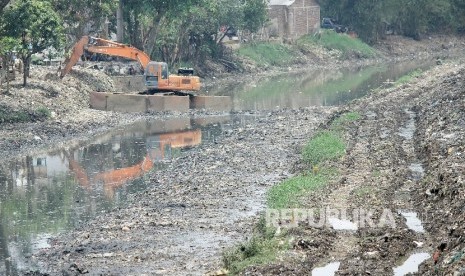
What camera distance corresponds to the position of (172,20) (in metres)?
55.3

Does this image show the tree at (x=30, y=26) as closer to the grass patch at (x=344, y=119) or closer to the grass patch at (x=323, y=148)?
the grass patch at (x=344, y=119)

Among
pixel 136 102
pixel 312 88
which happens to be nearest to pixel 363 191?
pixel 136 102

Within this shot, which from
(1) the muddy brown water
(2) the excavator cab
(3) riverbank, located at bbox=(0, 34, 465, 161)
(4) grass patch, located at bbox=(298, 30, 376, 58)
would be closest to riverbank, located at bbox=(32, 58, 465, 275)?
(1) the muddy brown water

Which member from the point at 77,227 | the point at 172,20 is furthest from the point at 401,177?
the point at 172,20

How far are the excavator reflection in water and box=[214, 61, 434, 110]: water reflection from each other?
986cm

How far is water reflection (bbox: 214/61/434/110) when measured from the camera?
49.4m

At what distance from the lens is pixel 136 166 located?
3020cm

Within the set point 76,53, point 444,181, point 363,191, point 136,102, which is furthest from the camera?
point 76,53

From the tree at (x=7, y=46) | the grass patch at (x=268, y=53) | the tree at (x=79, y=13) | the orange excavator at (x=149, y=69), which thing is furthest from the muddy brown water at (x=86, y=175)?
the grass patch at (x=268, y=53)

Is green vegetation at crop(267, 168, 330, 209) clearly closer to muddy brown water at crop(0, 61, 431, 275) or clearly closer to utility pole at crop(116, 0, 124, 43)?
muddy brown water at crop(0, 61, 431, 275)

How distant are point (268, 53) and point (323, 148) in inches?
1814

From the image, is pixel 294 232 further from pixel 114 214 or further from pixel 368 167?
pixel 368 167

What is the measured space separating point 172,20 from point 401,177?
33.8 m

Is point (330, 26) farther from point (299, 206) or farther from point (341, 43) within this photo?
point (299, 206)
